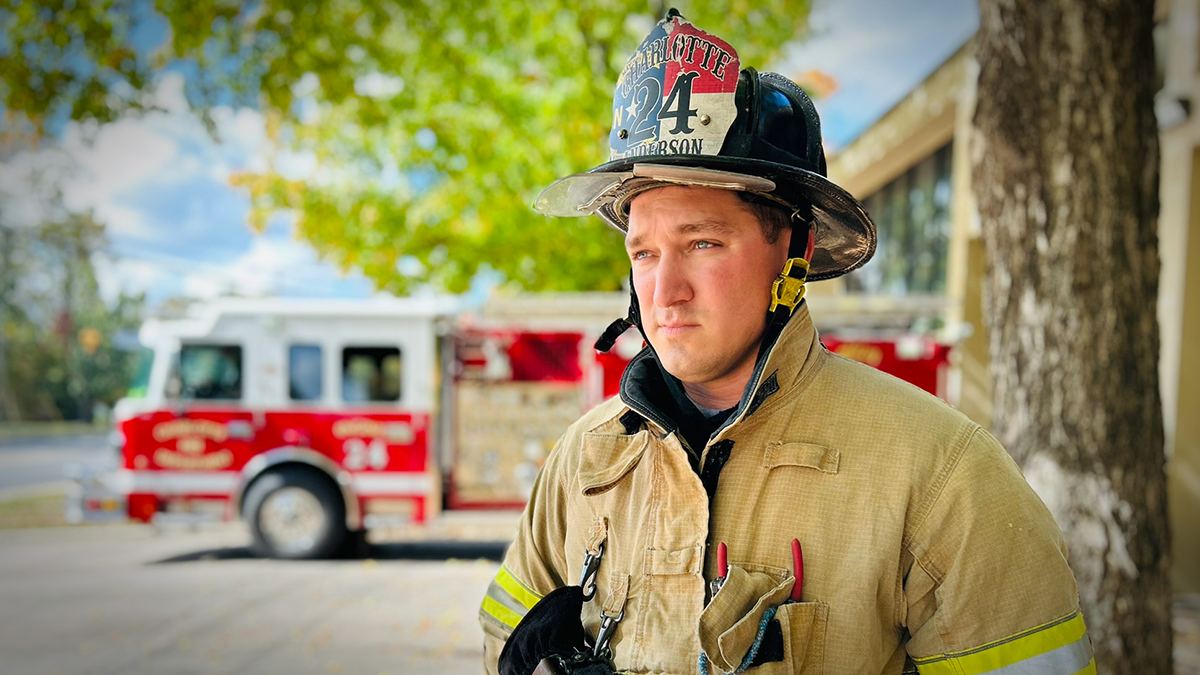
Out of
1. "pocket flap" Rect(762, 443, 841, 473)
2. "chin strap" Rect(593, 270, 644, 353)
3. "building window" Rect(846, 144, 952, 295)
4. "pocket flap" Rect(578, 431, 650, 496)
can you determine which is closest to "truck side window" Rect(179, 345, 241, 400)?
"building window" Rect(846, 144, 952, 295)

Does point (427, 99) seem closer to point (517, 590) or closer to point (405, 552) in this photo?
point (405, 552)

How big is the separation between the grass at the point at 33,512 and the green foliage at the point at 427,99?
15.8ft

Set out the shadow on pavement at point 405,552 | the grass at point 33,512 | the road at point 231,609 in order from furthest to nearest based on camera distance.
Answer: the grass at point 33,512, the shadow on pavement at point 405,552, the road at point 231,609

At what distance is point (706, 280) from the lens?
1661 millimetres

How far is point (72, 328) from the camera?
145 ft

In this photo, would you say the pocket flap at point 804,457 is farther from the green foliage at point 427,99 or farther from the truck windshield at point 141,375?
the truck windshield at point 141,375

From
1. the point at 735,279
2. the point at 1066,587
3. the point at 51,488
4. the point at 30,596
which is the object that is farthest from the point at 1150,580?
the point at 51,488

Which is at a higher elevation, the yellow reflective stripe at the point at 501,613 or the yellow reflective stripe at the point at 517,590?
the yellow reflective stripe at the point at 517,590

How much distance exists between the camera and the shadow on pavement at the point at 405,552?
9336 mm

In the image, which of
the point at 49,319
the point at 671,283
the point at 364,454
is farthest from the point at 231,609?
the point at 49,319

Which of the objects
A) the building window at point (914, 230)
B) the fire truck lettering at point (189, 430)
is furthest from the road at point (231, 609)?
the building window at point (914, 230)

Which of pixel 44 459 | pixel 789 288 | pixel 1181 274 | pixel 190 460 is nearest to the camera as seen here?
pixel 789 288

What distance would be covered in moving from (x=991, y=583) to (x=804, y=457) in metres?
0.34

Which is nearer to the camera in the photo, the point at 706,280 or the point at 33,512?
the point at 706,280
